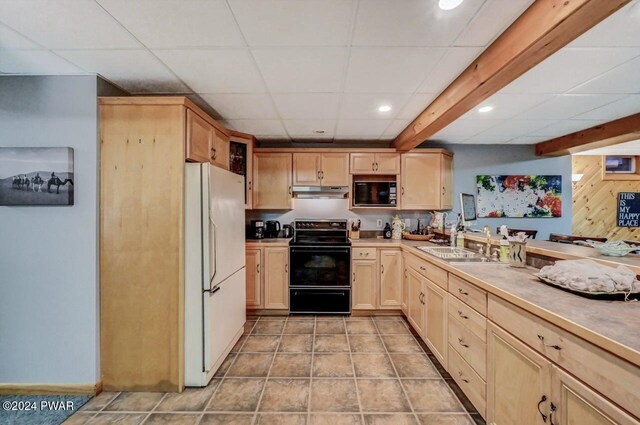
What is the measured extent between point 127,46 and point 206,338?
2.09m

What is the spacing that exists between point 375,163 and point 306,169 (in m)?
0.98

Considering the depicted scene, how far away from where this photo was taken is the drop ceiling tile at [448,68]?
1721 mm

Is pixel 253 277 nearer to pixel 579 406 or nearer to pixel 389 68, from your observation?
pixel 389 68

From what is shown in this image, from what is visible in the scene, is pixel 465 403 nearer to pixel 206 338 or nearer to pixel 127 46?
pixel 206 338

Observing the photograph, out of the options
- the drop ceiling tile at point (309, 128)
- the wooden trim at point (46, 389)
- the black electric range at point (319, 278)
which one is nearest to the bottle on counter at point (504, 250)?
the black electric range at point (319, 278)

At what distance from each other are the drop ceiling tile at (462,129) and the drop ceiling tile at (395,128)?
55 cm

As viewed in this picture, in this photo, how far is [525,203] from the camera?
13.8ft

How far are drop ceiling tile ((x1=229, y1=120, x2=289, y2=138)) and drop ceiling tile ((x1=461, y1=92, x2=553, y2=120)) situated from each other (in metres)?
2.15

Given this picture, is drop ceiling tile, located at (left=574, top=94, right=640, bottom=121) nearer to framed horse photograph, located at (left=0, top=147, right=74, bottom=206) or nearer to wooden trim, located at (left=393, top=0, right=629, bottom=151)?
wooden trim, located at (left=393, top=0, right=629, bottom=151)

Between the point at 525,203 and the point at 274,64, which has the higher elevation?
the point at 274,64

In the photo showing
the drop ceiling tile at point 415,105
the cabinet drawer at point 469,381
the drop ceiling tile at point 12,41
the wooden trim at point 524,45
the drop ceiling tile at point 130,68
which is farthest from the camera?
the drop ceiling tile at point 415,105

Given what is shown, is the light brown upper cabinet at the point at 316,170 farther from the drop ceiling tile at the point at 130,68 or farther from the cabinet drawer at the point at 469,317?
the cabinet drawer at the point at 469,317

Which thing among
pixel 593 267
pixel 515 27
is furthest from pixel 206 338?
pixel 515 27

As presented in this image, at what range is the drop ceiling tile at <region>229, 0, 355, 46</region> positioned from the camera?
1.34 metres
